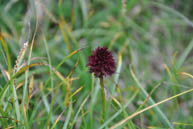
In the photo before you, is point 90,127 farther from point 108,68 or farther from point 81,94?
point 81,94

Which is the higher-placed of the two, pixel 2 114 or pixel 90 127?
pixel 2 114

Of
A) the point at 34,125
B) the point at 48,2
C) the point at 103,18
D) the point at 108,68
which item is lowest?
the point at 34,125

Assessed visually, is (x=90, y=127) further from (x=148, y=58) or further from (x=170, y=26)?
(x=170, y=26)

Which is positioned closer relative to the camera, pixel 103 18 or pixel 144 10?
pixel 103 18

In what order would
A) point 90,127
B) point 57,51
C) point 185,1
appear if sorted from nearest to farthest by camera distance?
point 90,127
point 57,51
point 185,1

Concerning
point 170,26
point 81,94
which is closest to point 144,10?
point 170,26

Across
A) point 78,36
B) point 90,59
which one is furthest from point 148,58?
point 90,59

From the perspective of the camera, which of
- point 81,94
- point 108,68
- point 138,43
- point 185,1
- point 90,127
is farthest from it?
point 185,1

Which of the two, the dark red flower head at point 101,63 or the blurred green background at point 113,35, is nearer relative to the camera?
the dark red flower head at point 101,63

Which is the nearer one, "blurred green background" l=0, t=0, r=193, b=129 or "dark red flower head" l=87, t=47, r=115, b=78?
"dark red flower head" l=87, t=47, r=115, b=78

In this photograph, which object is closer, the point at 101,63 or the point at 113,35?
the point at 101,63
